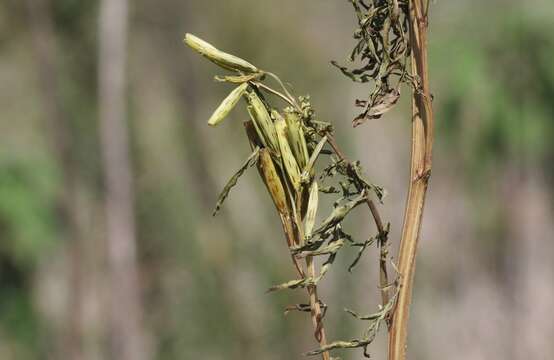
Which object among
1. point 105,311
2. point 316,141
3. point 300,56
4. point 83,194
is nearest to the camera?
point 316,141

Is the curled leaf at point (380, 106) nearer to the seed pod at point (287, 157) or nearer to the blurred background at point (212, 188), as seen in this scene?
the seed pod at point (287, 157)

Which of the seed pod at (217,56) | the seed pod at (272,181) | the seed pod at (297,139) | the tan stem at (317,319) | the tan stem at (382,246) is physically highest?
the seed pod at (217,56)

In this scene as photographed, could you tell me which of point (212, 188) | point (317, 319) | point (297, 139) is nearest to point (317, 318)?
point (317, 319)

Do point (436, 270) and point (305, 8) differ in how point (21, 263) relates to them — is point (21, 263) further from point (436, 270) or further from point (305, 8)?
point (305, 8)

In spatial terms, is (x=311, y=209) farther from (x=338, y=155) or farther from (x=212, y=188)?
(x=212, y=188)

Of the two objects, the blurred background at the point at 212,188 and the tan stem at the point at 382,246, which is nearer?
the tan stem at the point at 382,246

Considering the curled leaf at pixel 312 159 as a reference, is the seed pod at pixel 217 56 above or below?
above

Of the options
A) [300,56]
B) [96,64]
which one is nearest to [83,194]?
[96,64]

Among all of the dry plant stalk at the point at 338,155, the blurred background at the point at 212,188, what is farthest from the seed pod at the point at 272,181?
the blurred background at the point at 212,188
